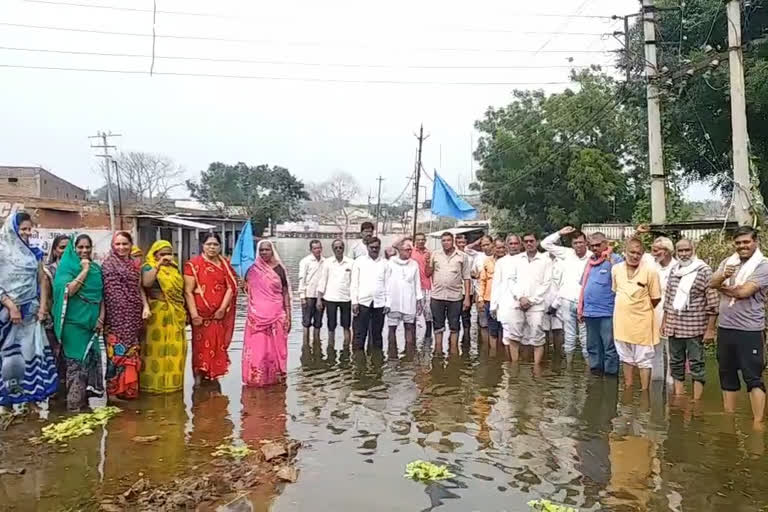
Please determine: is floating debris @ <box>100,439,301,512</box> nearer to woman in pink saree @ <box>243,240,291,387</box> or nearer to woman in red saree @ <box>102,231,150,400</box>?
woman in red saree @ <box>102,231,150,400</box>

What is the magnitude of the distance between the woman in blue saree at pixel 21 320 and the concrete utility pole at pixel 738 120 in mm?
8765

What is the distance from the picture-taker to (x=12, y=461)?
4.82 m

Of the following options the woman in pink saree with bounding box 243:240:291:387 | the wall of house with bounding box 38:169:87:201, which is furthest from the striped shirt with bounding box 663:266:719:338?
the wall of house with bounding box 38:169:87:201

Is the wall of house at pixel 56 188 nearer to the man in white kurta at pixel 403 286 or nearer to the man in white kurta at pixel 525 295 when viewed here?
Answer: the man in white kurta at pixel 403 286

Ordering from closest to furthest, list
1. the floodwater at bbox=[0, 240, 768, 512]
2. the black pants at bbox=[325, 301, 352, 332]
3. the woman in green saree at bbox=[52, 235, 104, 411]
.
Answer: the floodwater at bbox=[0, 240, 768, 512]
the woman in green saree at bbox=[52, 235, 104, 411]
the black pants at bbox=[325, 301, 352, 332]

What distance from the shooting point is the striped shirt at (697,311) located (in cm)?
601

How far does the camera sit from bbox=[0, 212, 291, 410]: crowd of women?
5.80 meters

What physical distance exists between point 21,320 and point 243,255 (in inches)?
88.7

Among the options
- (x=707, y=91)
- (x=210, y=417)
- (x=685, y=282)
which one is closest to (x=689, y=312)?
(x=685, y=282)

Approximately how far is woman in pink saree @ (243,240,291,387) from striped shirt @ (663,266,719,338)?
156 inches

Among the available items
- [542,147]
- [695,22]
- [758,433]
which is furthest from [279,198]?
[758,433]

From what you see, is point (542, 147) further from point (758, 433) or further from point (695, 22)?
point (758, 433)

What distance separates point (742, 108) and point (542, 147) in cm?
1789

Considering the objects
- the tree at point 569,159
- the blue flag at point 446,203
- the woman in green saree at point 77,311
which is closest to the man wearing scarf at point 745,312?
the woman in green saree at point 77,311
